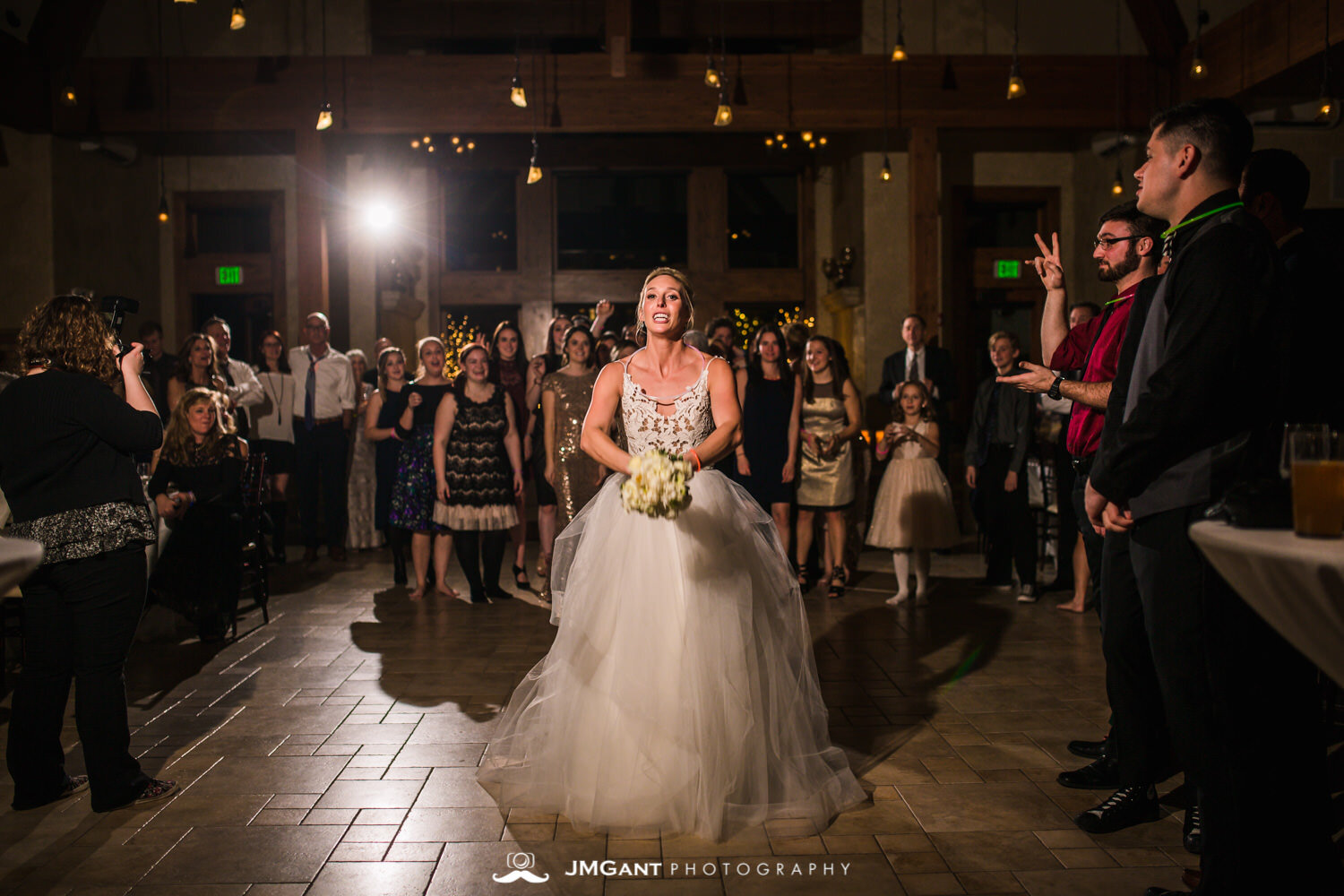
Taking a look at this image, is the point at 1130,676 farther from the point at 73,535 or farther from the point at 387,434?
the point at 387,434

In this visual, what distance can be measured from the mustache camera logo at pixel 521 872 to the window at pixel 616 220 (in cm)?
1050

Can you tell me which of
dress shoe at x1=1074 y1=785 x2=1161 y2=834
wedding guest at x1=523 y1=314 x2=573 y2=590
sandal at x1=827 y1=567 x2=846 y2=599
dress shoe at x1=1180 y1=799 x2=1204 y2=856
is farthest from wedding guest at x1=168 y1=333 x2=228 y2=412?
dress shoe at x1=1180 y1=799 x2=1204 y2=856

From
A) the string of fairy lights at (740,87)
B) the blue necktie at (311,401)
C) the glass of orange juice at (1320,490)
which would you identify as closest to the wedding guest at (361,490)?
the blue necktie at (311,401)

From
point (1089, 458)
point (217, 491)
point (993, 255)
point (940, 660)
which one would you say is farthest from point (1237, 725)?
point (993, 255)

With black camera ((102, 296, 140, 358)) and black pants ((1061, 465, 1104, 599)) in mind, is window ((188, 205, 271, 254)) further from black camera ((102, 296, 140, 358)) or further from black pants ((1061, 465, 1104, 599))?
A: black pants ((1061, 465, 1104, 599))

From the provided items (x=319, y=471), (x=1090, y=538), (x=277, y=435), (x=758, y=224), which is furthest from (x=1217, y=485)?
(x=758, y=224)

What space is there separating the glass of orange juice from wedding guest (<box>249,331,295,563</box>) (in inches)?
292

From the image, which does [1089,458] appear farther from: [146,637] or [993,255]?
[993,255]

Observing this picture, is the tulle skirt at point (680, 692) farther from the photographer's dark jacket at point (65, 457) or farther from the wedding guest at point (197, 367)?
the wedding guest at point (197, 367)

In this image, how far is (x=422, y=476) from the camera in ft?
21.0

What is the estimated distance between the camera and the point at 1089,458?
10.8 feet

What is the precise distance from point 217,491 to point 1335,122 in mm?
8667

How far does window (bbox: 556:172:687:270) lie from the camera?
12703mm

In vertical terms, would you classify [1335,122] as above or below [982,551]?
above
